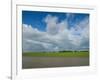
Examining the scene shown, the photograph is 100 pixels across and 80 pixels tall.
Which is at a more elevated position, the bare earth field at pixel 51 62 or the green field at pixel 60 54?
the green field at pixel 60 54

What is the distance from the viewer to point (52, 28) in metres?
2.54

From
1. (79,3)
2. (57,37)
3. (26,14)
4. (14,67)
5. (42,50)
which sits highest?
(79,3)

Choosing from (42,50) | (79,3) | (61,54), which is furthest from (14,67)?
(79,3)

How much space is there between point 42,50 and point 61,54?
266 millimetres

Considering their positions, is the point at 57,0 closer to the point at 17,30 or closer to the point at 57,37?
the point at 57,37

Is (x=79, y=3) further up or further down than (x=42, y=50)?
further up

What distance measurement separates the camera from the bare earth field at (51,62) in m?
2.44

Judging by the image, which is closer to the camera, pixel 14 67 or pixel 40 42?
pixel 14 67

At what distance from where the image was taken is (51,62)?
254 cm

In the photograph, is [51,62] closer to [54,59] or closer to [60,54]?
[54,59]

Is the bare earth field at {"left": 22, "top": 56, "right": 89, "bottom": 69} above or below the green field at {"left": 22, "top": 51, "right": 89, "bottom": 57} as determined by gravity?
below

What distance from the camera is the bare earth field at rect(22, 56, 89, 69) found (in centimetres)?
244

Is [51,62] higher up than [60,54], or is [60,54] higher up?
[60,54]

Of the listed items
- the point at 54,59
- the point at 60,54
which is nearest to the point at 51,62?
the point at 54,59
